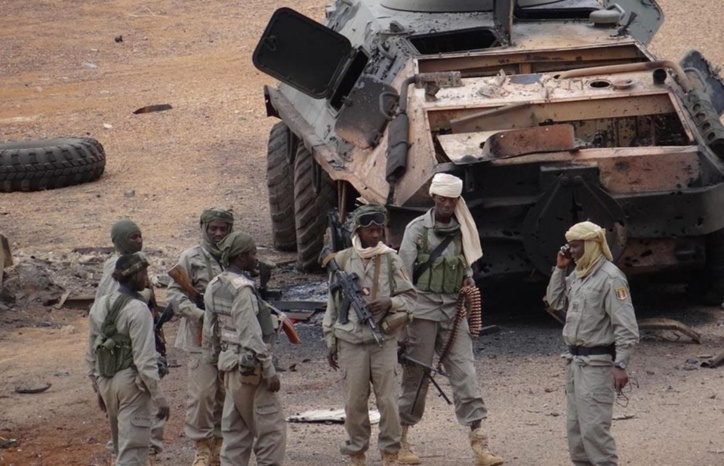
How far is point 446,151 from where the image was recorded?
38.9 feet

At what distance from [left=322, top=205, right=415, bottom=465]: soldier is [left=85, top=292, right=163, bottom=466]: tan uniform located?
1010 millimetres

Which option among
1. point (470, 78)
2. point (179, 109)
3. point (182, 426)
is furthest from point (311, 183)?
point (179, 109)

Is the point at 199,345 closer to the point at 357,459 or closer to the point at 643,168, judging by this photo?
the point at 357,459

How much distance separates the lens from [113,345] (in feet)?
28.3

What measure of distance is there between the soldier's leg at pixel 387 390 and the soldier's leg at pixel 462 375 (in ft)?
1.57

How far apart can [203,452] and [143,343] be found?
1.13 meters

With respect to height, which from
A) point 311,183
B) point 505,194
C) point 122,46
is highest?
point 505,194

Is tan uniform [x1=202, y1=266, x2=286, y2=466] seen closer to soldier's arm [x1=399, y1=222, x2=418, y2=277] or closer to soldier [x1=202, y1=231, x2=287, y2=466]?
soldier [x1=202, y1=231, x2=287, y2=466]

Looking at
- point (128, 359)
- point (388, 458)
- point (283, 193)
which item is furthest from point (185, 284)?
point (283, 193)

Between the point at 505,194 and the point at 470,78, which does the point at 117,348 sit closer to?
the point at 505,194

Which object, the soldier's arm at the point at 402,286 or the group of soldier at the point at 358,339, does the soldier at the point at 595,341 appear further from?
the soldier's arm at the point at 402,286

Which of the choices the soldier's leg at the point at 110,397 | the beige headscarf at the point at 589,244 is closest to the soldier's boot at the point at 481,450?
the beige headscarf at the point at 589,244

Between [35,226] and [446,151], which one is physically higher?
[446,151]

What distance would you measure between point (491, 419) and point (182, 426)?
74.5 inches
